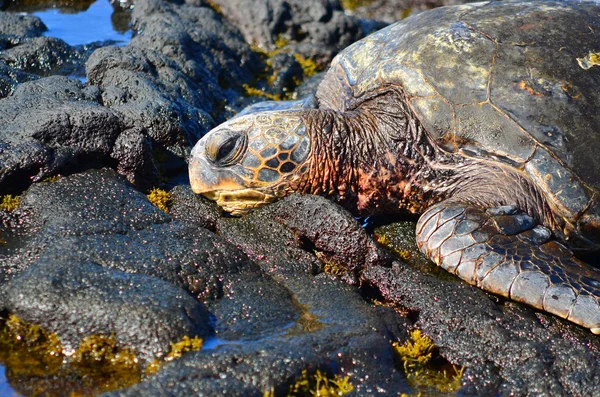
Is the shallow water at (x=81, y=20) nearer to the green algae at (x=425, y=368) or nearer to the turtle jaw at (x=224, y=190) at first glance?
the turtle jaw at (x=224, y=190)

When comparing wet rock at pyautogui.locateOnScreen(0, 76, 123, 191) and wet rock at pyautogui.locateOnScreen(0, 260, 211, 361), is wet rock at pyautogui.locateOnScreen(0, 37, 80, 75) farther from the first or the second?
wet rock at pyautogui.locateOnScreen(0, 260, 211, 361)

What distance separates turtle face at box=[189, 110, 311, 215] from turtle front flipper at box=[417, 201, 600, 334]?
110 centimetres

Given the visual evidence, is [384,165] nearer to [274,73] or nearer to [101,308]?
[101,308]

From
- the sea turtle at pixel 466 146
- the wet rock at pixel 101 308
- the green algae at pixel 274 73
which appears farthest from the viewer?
the green algae at pixel 274 73

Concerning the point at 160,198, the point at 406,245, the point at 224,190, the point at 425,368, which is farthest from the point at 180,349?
the point at 406,245

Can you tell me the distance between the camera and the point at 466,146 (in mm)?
4898

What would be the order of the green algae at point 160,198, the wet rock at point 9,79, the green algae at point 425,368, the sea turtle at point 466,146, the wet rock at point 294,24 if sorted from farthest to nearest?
the wet rock at point 294,24, the wet rock at point 9,79, the green algae at point 160,198, the sea turtle at point 466,146, the green algae at point 425,368

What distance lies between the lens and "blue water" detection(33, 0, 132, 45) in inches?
348

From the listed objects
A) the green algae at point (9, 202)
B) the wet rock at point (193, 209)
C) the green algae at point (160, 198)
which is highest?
the green algae at point (9, 202)

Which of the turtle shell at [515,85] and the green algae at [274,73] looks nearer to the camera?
the turtle shell at [515,85]

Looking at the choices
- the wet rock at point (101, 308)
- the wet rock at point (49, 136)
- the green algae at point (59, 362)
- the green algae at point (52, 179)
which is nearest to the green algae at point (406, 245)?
the wet rock at point (101, 308)

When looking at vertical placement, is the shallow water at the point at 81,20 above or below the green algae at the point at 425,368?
above

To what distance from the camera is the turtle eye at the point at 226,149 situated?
499 cm

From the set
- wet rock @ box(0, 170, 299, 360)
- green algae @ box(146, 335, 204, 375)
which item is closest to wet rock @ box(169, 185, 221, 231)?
wet rock @ box(0, 170, 299, 360)
